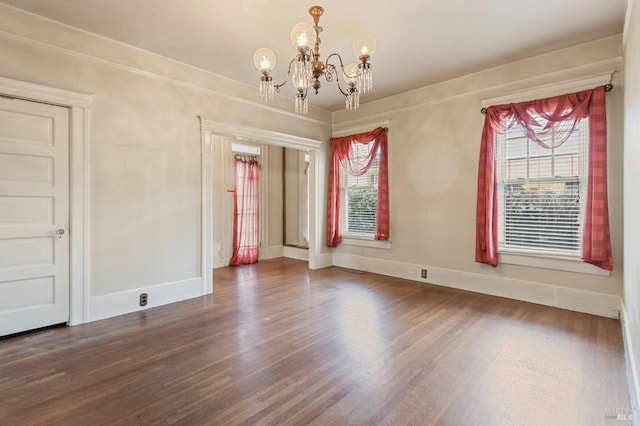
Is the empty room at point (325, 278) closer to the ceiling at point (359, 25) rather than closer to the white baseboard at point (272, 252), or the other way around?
the ceiling at point (359, 25)

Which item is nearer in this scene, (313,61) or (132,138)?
(313,61)

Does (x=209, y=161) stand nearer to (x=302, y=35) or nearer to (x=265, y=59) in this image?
(x=265, y=59)

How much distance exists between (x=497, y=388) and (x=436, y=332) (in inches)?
35.1

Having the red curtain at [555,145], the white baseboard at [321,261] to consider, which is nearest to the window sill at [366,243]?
the white baseboard at [321,261]

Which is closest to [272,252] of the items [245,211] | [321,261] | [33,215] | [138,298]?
[245,211]

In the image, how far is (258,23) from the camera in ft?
9.89

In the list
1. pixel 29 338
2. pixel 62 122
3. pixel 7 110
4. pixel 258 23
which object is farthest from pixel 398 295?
pixel 7 110

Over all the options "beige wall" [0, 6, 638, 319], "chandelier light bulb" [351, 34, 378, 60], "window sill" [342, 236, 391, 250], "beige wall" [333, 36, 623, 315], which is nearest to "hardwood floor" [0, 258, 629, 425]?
"beige wall" [333, 36, 623, 315]

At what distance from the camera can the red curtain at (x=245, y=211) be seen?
248 inches

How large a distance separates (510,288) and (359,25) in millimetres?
3545

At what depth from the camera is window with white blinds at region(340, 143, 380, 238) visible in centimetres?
550

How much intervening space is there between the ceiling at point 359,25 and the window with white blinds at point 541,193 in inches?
41.7

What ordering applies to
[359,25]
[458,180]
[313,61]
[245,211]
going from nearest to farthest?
1. [313,61]
2. [359,25]
3. [458,180]
4. [245,211]

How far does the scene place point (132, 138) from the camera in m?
3.52
